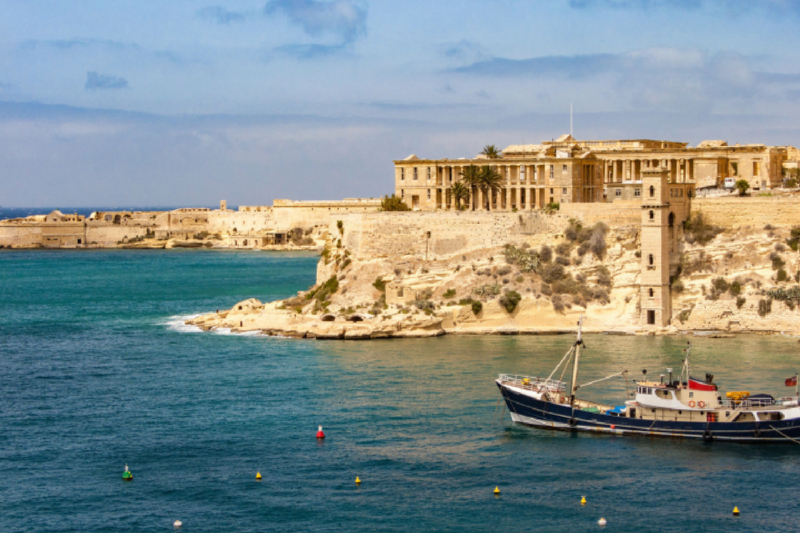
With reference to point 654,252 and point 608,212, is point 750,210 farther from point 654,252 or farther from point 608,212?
point 608,212

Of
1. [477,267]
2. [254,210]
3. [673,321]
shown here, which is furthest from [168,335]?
[254,210]

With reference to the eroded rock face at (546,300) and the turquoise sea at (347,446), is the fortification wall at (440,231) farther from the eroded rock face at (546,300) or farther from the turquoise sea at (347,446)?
the turquoise sea at (347,446)

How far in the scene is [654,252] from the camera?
50562 mm

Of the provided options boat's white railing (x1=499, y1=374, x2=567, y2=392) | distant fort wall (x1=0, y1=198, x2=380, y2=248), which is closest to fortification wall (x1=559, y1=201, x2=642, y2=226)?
boat's white railing (x1=499, y1=374, x2=567, y2=392)

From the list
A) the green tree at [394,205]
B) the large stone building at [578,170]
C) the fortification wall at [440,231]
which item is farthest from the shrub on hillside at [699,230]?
the green tree at [394,205]

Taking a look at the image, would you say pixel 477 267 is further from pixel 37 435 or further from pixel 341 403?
pixel 37 435

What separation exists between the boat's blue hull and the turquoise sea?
1.48 ft

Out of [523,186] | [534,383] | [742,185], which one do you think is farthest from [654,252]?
[534,383]

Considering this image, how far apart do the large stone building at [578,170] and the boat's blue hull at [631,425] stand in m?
27.1

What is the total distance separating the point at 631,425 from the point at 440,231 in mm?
26365

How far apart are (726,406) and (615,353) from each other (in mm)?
11329

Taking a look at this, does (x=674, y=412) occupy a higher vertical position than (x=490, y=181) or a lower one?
lower

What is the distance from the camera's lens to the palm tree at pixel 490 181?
2443 inches

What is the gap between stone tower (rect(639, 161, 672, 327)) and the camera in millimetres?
50188
